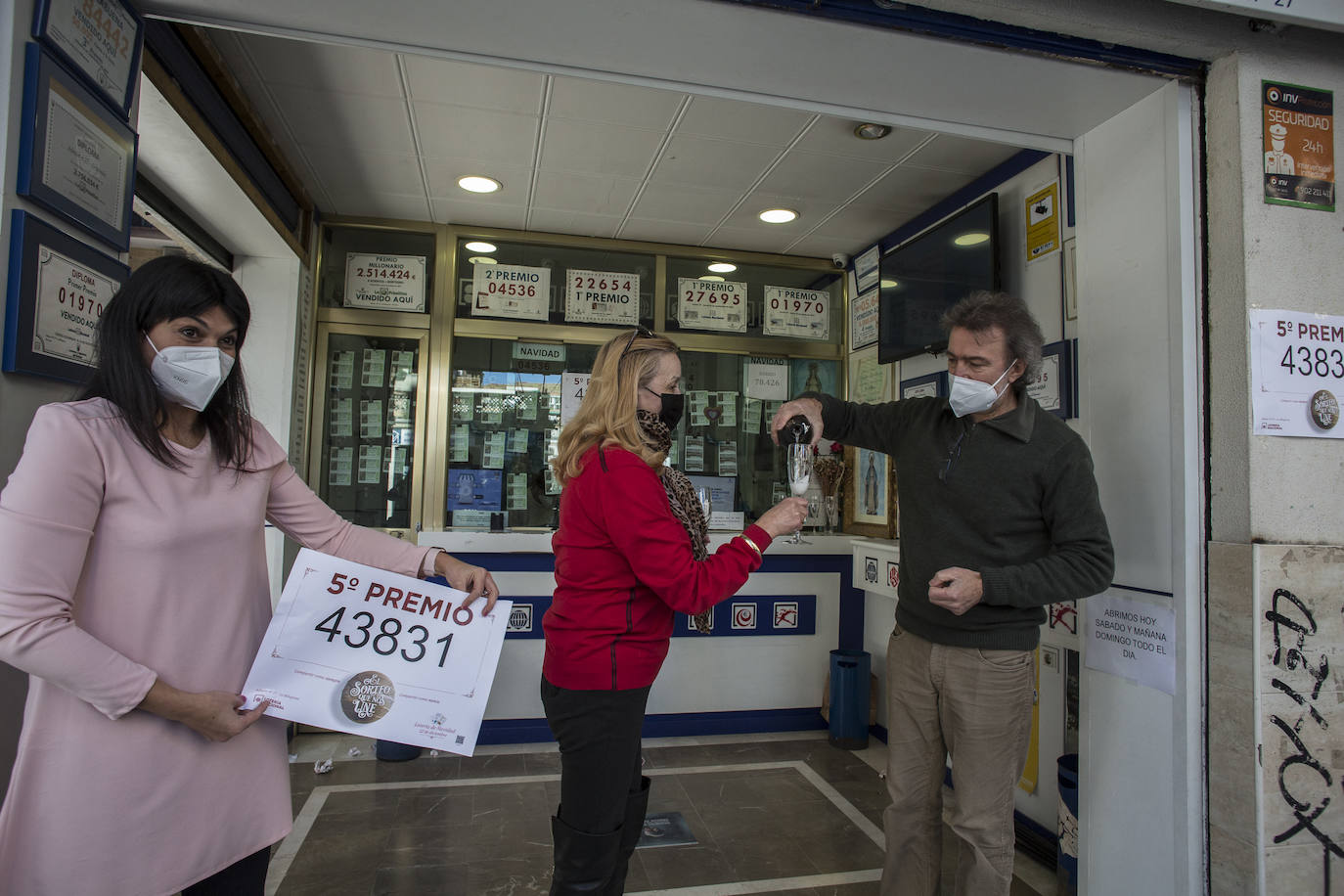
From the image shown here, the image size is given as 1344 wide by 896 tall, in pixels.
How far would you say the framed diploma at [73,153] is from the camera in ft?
4.76

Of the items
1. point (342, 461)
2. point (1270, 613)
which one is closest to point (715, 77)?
point (1270, 613)

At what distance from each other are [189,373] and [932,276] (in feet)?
10.7

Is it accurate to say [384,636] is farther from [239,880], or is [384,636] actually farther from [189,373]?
[189,373]

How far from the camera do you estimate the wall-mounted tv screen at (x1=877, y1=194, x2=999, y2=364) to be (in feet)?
11.0

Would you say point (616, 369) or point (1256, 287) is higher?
point (1256, 287)

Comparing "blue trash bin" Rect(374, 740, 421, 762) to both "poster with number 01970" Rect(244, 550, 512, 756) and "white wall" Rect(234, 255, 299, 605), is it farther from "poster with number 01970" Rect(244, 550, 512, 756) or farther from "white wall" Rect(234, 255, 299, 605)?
"poster with number 01970" Rect(244, 550, 512, 756)

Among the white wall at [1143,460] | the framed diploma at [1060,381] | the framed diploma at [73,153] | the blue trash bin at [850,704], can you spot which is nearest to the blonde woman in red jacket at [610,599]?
the white wall at [1143,460]

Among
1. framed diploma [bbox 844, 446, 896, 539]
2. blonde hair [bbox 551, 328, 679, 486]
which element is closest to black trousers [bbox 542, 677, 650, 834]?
blonde hair [bbox 551, 328, 679, 486]

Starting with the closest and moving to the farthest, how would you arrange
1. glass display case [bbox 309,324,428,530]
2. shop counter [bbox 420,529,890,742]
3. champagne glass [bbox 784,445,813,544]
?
champagne glass [bbox 784,445,813,544]
shop counter [bbox 420,529,890,742]
glass display case [bbox 309,324,428,530]

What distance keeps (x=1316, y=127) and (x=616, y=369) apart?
5.93 ft

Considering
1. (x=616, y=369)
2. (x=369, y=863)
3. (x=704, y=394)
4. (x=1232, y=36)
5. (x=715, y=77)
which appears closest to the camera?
(x=616, y=369)

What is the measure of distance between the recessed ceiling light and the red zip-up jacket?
8.58 ft

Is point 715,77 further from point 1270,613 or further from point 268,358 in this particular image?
point 268,358

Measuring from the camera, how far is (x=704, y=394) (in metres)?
4.85
